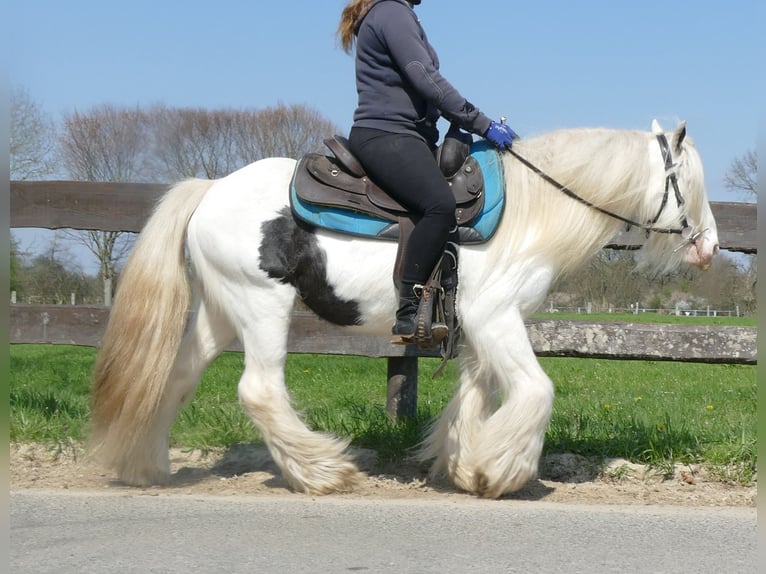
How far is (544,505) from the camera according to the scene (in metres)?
4.52

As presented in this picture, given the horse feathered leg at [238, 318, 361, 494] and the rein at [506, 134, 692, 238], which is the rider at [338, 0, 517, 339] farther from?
the horse feathered leg at [238, 318, 361, 494]

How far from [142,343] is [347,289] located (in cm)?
117

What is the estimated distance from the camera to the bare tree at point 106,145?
596 inches

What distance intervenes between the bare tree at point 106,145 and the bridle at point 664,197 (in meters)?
9.22

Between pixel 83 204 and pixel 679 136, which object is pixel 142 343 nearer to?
pixel 83 204

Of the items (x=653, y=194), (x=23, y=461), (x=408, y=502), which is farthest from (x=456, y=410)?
(x=23, y=461)

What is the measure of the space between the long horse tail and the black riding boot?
1221 millimetres

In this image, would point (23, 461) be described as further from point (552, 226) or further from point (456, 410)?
point (552, 226)

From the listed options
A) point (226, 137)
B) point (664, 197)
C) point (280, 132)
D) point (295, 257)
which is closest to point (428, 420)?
point (295, 257)

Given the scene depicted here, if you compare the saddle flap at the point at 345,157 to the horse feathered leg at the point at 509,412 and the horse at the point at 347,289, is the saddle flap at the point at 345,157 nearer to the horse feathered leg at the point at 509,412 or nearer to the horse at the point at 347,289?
the horse at the point at 347,289

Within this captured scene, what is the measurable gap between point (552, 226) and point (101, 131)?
15164mm

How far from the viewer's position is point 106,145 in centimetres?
1711

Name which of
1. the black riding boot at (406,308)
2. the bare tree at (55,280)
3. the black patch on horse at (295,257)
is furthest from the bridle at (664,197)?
the bare tree at (55,280)

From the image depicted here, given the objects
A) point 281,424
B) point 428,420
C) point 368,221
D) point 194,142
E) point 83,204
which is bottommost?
point 428,420
